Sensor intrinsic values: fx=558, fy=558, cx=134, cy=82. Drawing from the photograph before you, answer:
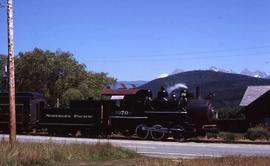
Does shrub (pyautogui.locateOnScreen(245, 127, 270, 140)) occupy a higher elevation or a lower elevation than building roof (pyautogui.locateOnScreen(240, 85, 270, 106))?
lower

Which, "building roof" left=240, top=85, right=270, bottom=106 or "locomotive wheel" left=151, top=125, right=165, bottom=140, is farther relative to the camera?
"building roof" left=240, top=85, right=270, bottom=106

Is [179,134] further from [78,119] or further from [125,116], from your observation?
[78,119]

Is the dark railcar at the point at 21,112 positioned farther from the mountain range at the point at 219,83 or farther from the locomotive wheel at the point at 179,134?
the mountain range at the point at 219,83

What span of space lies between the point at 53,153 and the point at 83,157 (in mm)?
1035

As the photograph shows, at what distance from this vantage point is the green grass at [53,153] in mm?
16139

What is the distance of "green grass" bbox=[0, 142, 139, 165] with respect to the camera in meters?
16.1

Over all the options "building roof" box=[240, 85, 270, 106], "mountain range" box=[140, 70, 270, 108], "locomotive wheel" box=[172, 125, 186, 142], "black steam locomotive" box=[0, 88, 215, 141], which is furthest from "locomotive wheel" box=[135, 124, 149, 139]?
"mountain range" box=[140, 70, 270, 108]

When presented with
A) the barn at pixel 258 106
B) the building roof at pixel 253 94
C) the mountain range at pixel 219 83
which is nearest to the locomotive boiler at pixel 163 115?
the barn at pixel 258 106

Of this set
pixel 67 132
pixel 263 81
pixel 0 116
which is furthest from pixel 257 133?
pixel 263 81

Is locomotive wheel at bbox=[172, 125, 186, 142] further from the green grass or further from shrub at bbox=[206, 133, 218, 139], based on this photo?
the green grass

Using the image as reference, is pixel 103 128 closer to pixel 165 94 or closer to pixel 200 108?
pixel 165 94

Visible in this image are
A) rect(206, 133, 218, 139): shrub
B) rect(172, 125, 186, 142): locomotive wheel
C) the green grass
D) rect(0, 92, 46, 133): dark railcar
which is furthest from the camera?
rect(0, 92, 46, 133): dark railcar

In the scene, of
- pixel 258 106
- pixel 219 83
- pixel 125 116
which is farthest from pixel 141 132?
pixel 219 83

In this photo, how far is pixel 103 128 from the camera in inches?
1463
